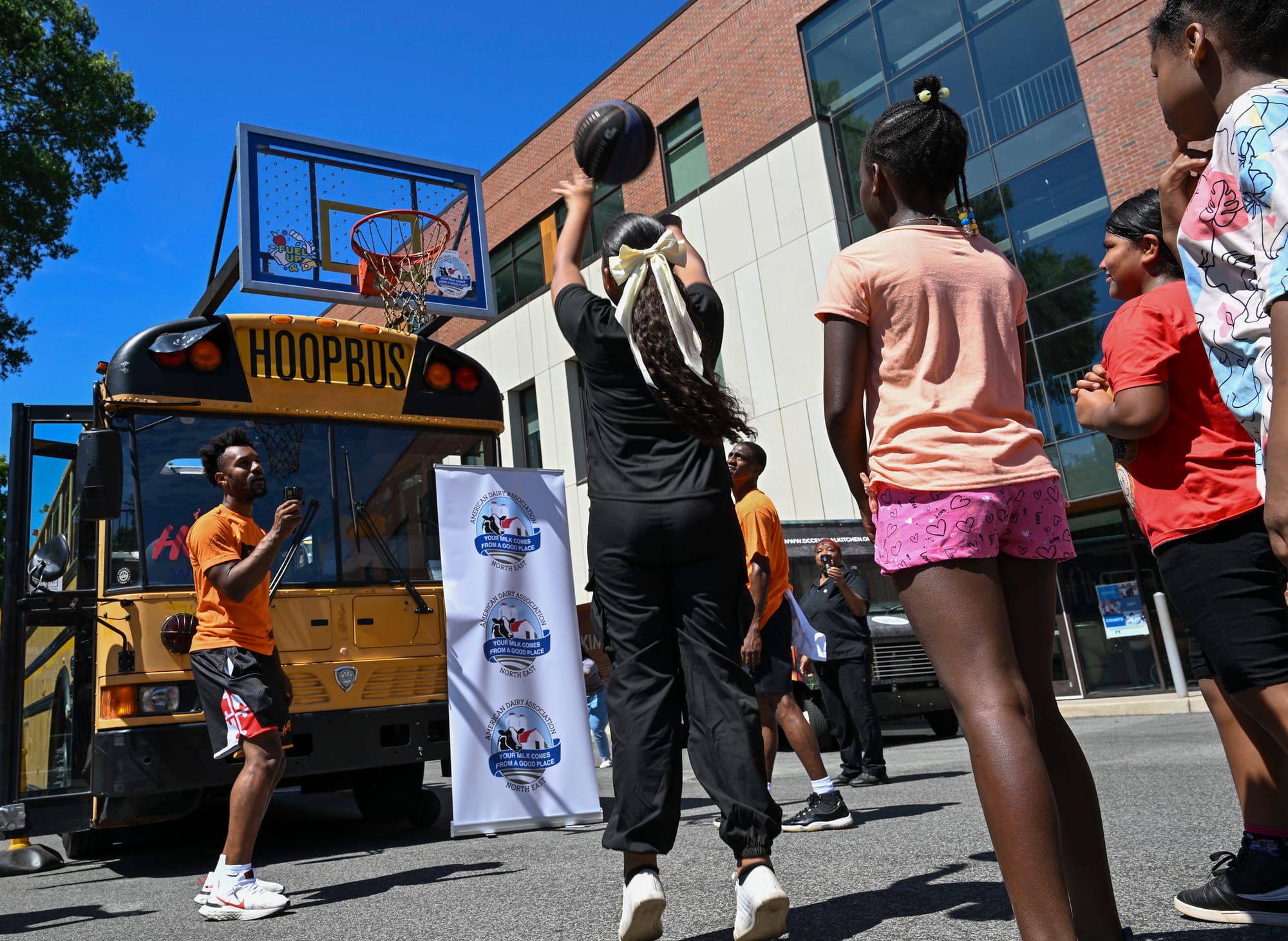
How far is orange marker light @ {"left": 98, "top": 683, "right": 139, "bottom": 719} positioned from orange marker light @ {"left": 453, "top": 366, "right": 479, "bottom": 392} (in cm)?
283

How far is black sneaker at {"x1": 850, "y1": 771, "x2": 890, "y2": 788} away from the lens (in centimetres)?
693

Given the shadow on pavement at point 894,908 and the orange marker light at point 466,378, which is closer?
the shadow on pavement at point 894,908

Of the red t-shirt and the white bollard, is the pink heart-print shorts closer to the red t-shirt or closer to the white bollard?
the red t-shirt

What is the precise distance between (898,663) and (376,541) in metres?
6.89

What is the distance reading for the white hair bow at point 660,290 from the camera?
292 centimetres

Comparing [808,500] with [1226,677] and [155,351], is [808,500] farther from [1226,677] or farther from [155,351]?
[1226,677]

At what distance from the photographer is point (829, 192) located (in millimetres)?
18422

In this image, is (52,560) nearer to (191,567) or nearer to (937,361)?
(191,567)

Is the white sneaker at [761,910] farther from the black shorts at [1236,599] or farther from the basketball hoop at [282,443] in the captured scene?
the basketball hoop at [282,443]

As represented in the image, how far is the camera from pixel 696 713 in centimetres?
282

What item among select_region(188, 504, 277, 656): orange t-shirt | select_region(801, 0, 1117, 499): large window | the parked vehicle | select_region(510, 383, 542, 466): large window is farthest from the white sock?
select_region(510, 383, 542, 466): large window

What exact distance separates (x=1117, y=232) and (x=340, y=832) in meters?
6.30

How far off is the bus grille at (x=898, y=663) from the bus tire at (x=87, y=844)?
753 cm

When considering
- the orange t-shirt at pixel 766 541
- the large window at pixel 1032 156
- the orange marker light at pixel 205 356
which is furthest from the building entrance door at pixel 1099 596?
the orange marker light at pixel 205 356
